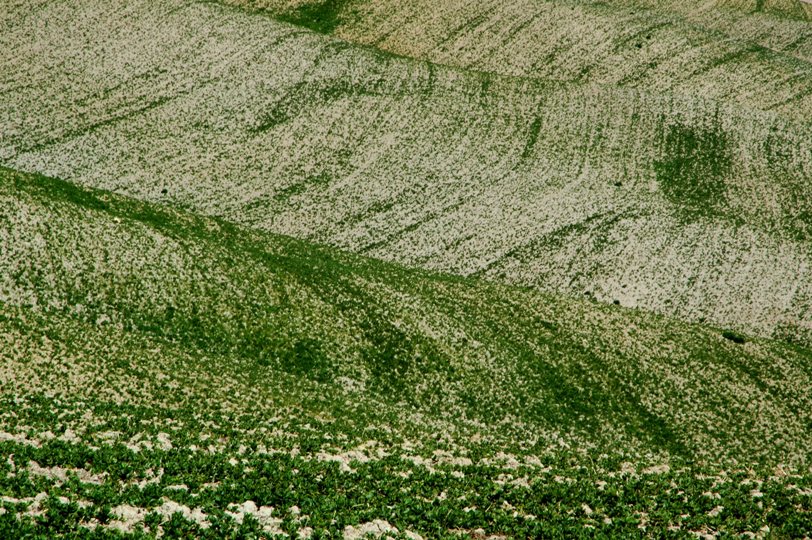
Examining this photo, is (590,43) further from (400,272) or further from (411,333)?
(411,333)

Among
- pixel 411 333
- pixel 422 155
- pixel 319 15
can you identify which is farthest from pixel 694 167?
pixel 319 15

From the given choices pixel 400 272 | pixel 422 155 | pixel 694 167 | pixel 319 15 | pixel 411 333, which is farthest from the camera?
pixel 319 15

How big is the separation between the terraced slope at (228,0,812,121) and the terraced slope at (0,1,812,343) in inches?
207

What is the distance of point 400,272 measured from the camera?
2025 inches

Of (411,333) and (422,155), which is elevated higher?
(422,155)

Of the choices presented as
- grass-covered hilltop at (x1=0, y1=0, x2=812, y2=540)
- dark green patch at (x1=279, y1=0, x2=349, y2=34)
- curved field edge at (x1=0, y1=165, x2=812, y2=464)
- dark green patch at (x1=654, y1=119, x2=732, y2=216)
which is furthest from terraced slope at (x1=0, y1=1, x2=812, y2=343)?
curved field edge at (x1=0, y1=165, x2=812, y2=464)

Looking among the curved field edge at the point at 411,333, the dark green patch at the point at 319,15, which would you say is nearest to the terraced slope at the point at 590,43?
the dark green patch at the point at 319,15

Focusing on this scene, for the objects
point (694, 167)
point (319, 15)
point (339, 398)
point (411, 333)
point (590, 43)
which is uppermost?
point (319, 15)

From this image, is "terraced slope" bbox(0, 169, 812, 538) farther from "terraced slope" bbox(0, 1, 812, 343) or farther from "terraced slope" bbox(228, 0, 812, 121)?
"terraced slope" bbox(228, 0, 812, 121)

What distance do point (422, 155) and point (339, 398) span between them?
44.2m

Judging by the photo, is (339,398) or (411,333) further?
(411,333)

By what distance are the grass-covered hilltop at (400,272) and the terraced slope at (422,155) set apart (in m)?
0.40

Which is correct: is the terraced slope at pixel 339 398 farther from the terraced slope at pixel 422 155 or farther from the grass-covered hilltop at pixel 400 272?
the terraced slope at pixel 422 155

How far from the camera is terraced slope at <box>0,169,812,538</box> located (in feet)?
68.3
